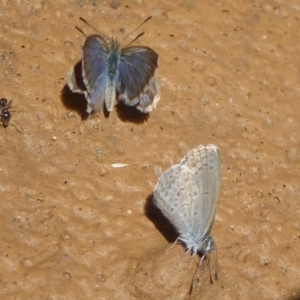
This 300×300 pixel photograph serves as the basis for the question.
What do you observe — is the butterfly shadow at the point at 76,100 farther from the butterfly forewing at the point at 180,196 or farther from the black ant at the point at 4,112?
the butterfly forewing at the point at 180,196

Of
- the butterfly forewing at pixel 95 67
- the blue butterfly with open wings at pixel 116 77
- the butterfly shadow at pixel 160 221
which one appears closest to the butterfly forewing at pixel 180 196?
the butterfly shadow at pixel 160 221

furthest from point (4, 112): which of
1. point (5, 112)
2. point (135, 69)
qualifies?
point (135, 69)

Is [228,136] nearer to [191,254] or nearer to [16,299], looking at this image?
[191,254]

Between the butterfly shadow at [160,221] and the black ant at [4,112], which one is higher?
the black ant at [4,112]

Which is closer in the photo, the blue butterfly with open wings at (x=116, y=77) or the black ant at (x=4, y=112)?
the black ant at (x=4, y=112)

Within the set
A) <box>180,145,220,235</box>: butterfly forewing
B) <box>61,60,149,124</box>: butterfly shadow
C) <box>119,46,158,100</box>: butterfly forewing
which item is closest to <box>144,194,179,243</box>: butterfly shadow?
<box>180,145,220,235</box>: butterfly forewing

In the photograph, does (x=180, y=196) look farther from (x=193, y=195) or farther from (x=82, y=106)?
(x=82, y=106)

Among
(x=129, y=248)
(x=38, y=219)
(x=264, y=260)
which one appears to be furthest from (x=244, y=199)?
(x=38, y=219)

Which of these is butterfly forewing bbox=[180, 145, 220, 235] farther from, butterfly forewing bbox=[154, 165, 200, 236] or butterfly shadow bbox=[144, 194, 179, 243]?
butterfly shadow bbox=[144, 194, 179, 243]
